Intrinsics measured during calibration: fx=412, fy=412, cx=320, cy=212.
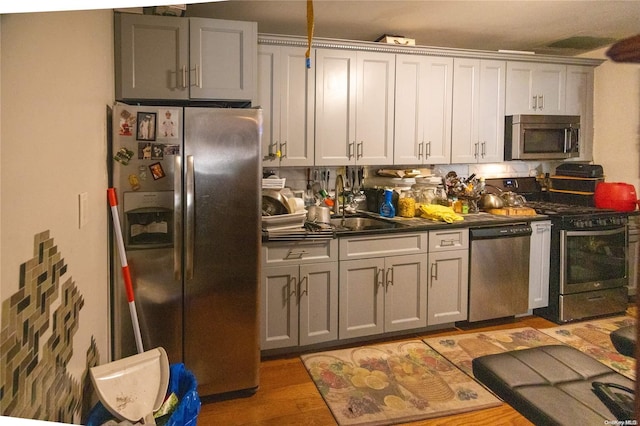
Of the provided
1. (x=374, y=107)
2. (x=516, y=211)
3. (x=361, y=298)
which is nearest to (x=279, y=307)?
(x=361, y=298)

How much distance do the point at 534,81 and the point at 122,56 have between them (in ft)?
8.47

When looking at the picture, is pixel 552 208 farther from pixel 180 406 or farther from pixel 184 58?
pixel 180 406

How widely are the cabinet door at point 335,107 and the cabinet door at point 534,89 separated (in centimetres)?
117

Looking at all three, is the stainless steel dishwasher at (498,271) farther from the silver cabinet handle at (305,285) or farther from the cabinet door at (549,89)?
the silver cabinet handle at (305,285)

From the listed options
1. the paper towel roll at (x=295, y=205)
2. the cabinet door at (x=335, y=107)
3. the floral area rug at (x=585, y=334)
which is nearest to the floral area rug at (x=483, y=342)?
the floral area rug at (x=585, y=334)

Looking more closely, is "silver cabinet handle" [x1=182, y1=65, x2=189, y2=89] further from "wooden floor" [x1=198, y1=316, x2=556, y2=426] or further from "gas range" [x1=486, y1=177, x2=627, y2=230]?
"gas range" [x1=486, y1=177, x2=627, y2=230]

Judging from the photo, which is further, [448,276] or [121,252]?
[448,276]

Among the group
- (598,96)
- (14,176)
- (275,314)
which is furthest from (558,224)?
(14,176)

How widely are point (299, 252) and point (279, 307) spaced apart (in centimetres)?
31

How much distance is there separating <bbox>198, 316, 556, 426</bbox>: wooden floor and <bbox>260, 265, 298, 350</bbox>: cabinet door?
0.16 m

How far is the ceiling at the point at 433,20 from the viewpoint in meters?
1.48

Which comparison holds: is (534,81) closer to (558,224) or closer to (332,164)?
(558,224)

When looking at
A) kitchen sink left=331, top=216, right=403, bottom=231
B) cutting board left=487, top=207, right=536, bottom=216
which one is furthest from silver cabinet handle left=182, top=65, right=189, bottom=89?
cutting board left=487, top=207, right=536, bottom=216

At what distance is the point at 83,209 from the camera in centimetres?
118
